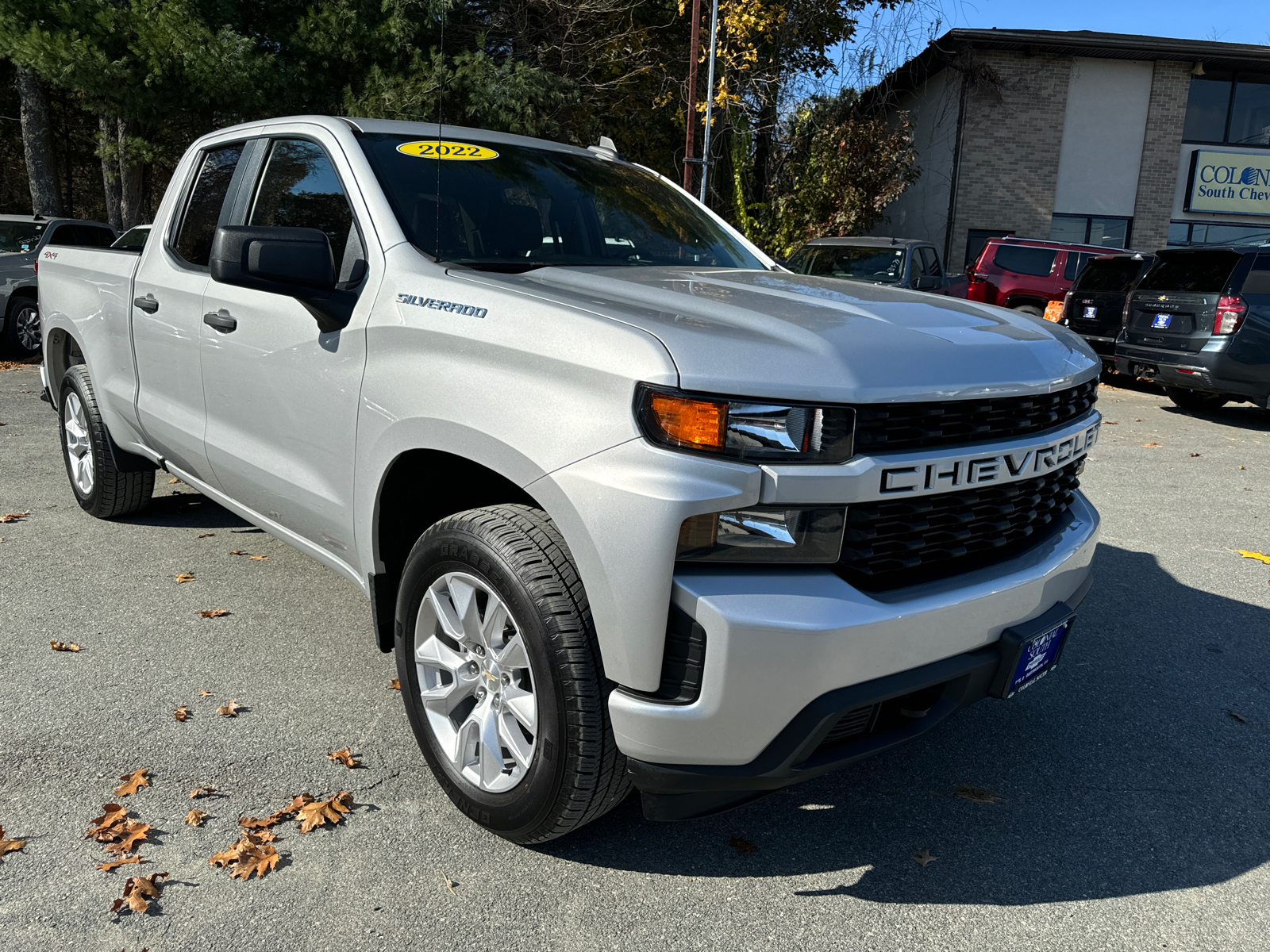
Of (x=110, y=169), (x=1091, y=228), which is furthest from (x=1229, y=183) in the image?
(x=110, y=169)

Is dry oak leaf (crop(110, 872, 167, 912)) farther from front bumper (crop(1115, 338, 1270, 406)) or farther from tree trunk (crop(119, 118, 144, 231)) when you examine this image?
tree trunk (crop(119, 118, 144, 231))

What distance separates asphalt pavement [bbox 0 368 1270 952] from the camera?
2.33m

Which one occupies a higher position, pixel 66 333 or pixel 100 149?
pixel 100 149

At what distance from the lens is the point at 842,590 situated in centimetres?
209

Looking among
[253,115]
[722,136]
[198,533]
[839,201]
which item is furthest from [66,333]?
[722,136]

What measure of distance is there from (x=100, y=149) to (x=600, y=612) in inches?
674

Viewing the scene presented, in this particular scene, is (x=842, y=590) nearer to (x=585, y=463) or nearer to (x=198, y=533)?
(x=585, y=463)

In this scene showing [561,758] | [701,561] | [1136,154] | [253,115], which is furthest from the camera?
[1136,154]

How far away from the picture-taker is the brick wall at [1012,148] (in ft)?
77.4

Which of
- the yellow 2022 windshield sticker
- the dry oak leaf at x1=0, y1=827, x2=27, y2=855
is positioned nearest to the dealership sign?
the yellow 2022 windshield sticker

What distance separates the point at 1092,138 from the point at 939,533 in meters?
25.5

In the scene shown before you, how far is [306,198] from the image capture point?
3.38 metres

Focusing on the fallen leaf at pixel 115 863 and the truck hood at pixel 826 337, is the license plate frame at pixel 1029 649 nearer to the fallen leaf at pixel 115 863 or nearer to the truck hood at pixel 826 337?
the truck hood at pixel 826 337

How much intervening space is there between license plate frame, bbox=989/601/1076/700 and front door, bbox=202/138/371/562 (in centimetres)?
183
